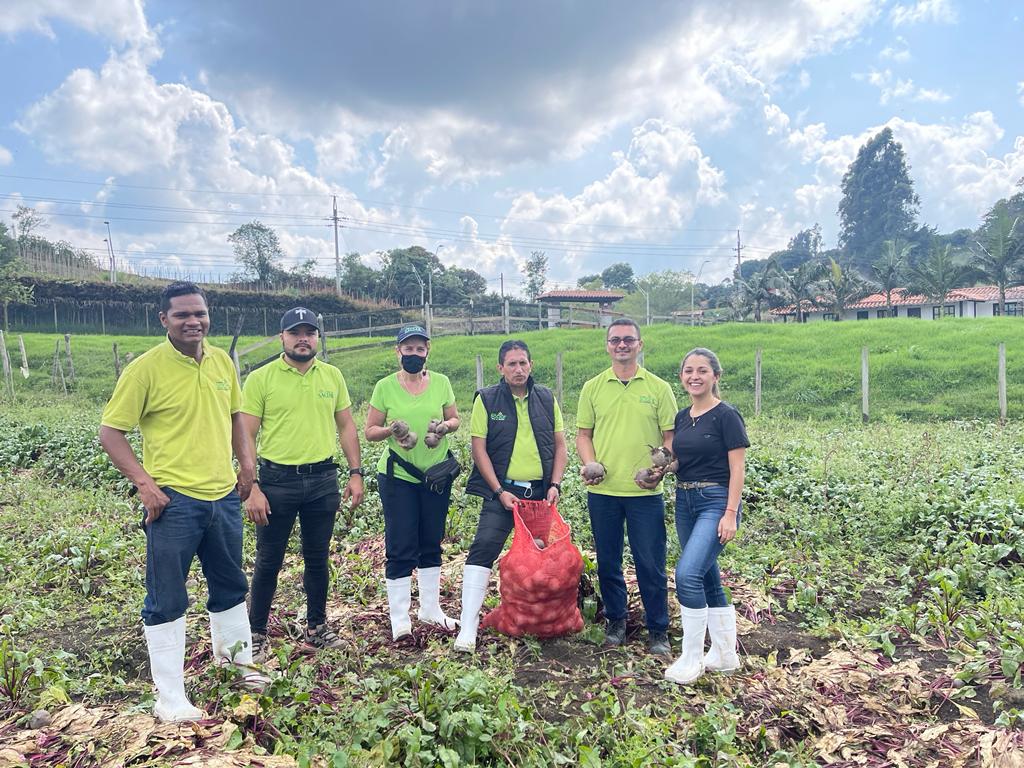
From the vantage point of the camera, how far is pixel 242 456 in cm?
366

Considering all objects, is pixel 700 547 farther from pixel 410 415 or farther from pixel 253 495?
pixel 253 495

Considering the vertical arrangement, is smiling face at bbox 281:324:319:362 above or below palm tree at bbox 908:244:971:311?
below

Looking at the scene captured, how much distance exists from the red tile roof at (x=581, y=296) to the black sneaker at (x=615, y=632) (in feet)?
174

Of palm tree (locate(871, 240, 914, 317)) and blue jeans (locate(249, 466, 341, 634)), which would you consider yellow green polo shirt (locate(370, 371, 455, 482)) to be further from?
palm tree (locate(871, 240, 914, 317))

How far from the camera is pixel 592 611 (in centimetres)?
435

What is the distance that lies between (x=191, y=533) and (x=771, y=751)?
9.05ft

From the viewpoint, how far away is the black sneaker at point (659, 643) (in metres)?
3.89

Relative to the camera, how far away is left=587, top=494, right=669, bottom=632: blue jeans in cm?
393

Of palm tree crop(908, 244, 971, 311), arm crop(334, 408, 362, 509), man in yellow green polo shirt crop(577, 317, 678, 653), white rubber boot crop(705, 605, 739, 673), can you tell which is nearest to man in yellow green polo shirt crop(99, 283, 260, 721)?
arm crop(334, 408, 362, 509)

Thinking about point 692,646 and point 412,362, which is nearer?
point 692,646

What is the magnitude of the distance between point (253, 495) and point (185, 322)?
1006 millimetres

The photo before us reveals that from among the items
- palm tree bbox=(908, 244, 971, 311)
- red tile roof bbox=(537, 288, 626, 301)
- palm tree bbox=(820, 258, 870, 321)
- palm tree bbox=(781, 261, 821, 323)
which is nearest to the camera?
palm tree bbox=(908, 244, 971, 311)

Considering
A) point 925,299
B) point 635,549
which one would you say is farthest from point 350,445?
point 925,299

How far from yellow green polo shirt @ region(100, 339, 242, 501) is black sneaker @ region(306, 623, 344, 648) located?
3.98 feet
